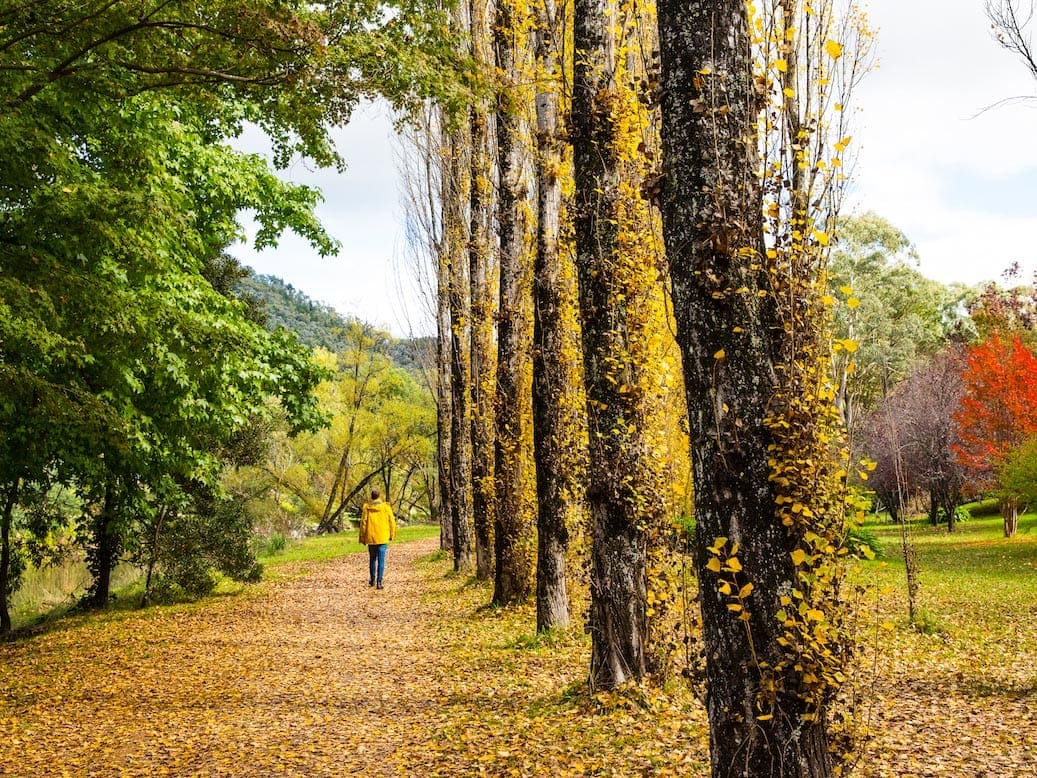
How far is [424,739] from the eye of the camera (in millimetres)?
5996

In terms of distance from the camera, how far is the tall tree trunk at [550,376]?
8.85 m

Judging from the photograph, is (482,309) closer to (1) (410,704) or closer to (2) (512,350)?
(2) (512,350)

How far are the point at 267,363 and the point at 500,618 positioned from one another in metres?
5.62

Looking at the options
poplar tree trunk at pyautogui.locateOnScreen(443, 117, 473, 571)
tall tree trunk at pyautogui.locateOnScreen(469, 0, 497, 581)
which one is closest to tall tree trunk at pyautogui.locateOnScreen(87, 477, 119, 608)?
tall tree trunk at pyautogui.locateOnScreen(469, 0, 497, 581)

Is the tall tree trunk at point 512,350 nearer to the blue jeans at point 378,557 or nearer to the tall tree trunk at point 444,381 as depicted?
the blue jeans at point 378,557

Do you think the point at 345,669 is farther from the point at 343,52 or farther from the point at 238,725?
the point at 343,52

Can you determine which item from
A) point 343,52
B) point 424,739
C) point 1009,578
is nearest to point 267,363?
point 343,52

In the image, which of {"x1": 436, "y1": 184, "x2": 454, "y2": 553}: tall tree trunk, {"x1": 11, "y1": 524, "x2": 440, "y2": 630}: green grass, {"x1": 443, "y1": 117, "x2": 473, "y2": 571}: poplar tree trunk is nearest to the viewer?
{"x1": 11, "y1": 524, "x2": 440, "y2": 630}: green grass

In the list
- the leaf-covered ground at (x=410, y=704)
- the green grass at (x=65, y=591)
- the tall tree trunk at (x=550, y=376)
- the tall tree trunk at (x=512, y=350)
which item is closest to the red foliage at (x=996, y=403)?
the leaf-covered ground at (x=410, y=704)

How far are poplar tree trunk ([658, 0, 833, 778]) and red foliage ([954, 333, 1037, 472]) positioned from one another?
22.3m

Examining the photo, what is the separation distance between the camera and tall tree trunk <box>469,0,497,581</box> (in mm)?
13805

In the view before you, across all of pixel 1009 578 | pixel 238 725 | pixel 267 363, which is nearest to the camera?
pixel 238 725

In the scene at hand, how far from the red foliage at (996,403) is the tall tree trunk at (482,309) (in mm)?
15594

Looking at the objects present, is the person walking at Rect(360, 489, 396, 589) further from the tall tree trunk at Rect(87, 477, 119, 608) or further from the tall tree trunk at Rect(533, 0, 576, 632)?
the tall tree trunk at Rect(533, 0, 576, 632)
